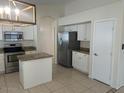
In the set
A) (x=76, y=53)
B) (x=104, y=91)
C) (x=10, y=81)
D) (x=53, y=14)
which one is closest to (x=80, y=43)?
(x=76, y=53)

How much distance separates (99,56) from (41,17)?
10.8 feet

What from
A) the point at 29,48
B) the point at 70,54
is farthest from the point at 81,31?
the point at 29,48

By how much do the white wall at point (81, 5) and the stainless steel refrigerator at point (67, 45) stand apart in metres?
1.13

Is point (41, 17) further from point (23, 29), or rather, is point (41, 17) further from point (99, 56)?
point (99, 56)

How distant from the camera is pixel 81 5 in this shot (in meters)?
4.51

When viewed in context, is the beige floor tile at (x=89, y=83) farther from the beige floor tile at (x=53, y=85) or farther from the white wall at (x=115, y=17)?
the beige floor tile at (x=53, y=85)

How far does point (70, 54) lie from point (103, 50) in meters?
1.77

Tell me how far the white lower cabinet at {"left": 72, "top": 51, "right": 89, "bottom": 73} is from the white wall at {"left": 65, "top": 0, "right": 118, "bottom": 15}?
6.23 feet

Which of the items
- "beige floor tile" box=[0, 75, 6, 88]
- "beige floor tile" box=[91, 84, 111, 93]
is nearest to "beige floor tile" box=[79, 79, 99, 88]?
"beige floor tile" box=[91, 84, 111, 93]

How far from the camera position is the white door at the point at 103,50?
305 cm

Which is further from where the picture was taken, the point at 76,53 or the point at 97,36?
the point at 76,53

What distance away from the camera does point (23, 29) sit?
4.58 metres

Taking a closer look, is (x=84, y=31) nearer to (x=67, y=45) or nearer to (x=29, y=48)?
(x=67, y=45)

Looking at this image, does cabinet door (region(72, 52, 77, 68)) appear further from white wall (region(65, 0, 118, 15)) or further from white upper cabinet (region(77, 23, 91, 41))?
white wall (region(65, 0, 118, 15))
